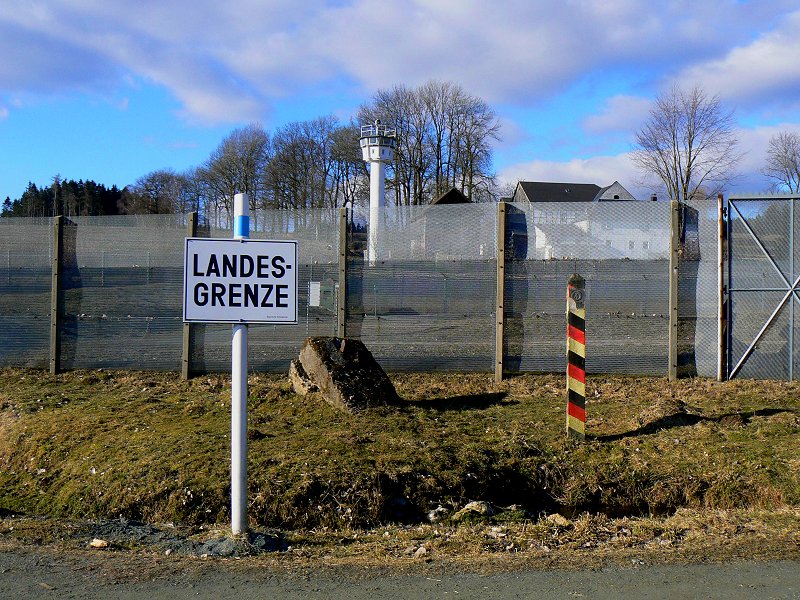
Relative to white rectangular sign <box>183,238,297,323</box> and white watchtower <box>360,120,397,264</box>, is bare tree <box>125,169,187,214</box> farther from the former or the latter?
white rectangular sign <box>183,238,297,323</box>

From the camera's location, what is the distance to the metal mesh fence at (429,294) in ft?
35.9

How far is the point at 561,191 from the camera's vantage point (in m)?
77.8

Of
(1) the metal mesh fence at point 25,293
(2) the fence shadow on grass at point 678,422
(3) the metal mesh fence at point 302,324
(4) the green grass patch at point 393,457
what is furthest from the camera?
(1) the metal mesh fence at point 25,293

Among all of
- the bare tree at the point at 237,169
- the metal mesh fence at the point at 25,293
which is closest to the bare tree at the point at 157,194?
the bare tree at the point at 237,169

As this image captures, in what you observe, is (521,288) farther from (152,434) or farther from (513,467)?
(152,434)

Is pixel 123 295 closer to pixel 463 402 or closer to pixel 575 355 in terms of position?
pixel 463 402

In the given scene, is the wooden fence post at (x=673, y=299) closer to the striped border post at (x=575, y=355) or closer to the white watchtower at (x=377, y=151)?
the striped border post at (x=575, y=355)

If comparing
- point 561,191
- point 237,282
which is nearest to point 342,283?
point 237,282

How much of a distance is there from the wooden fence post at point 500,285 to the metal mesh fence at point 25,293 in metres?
6.57

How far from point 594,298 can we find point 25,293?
830 cm

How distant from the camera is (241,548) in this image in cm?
514

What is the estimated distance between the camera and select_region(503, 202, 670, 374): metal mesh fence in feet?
35.4

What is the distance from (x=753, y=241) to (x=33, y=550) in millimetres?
9548

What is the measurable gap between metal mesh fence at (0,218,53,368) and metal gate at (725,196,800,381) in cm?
984
